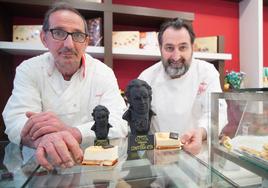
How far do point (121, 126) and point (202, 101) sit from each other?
58cm

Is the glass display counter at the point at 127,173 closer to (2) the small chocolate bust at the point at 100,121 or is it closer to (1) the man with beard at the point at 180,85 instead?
(2) the small chocolate bust at the point at 100,121

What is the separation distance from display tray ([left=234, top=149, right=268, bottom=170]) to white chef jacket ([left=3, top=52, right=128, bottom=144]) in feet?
1.74

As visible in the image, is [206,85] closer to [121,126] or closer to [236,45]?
[121,126]

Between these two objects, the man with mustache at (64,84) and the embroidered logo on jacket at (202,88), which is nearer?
the man with mustache at (64,84)

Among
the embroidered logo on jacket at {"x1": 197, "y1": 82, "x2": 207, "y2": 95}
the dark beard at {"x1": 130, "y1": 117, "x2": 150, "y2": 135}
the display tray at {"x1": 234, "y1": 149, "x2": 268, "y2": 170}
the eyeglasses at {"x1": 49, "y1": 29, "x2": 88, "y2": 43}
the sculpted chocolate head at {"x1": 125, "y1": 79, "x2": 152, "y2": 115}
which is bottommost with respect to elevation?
the display tray at {"x1": 234, "y1": 149, "x2": 268, "y2": 170}

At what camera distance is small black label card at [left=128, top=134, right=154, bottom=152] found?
70 centimetres

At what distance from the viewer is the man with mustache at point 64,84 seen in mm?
963

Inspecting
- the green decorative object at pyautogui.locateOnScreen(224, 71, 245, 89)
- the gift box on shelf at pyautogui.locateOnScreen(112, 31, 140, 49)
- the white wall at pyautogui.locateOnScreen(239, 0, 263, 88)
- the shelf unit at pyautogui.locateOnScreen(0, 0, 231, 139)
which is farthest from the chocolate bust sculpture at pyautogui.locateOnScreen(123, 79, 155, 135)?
the white wall at pyautogui.locateOnScreen(239, 0, 263, 88)

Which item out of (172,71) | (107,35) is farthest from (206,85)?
(107,35)

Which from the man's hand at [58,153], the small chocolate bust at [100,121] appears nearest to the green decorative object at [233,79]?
the small chocolate bust at [100,121]

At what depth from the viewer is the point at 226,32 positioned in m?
2.27

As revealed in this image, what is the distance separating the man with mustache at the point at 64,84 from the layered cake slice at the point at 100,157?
24 centimetres

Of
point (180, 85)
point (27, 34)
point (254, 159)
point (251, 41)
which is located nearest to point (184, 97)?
point (180, 85)

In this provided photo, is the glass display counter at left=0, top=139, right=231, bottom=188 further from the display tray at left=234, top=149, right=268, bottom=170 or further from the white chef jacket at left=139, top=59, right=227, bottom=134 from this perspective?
the white chef jacket at left=139, top=59, right=227, bottom=134
